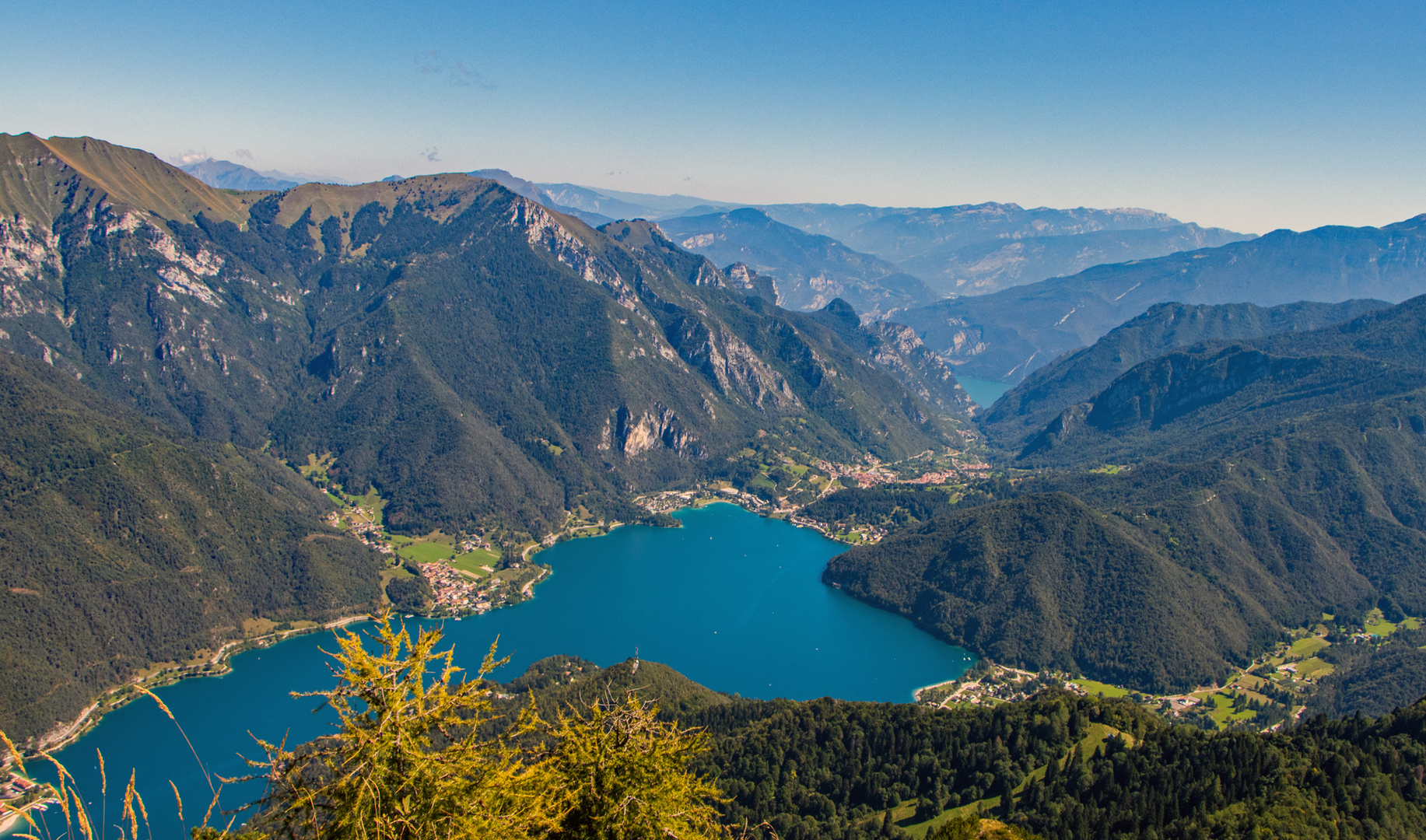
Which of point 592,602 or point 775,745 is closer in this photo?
point 775,745

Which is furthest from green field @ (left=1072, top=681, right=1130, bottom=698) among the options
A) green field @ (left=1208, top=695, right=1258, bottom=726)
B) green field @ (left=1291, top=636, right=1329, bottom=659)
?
green field @ (left=1291, top=636, right=1329, bottom=659)

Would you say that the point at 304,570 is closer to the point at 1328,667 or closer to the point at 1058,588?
the point at 1058,588

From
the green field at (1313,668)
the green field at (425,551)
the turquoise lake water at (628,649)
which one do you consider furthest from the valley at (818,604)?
the turquoise lake water at (628,649)

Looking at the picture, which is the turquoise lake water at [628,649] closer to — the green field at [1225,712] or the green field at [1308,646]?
the green field at [1225,712]

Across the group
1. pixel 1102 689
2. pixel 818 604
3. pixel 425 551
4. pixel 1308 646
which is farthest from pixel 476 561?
pixel 1308 646

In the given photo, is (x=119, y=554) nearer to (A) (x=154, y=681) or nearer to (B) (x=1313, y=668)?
(A) (x=154, y=681)

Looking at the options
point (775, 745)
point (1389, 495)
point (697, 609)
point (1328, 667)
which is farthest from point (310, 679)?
point (1389, 495)

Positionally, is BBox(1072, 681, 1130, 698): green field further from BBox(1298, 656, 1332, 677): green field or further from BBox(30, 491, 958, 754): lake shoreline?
BBox(30, 491, 958, 754): lake shoreline
